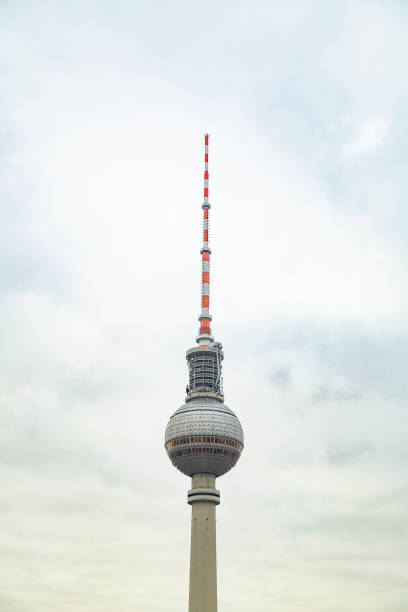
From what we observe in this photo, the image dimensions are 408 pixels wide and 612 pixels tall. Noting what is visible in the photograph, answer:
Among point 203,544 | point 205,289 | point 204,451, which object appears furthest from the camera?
point 205,289

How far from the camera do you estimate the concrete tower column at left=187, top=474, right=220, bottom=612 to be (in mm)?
144250

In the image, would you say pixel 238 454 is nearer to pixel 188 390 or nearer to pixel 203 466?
pixel 203 466

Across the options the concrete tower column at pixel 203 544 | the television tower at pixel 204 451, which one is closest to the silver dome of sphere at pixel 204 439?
the television tower at pixel 204 451

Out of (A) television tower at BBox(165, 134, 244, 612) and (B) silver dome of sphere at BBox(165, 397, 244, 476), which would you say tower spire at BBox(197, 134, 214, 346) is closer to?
(A) television tower at BBox(165, 134, 244, 612)

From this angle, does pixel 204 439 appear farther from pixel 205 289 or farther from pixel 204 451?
pixel 205 289

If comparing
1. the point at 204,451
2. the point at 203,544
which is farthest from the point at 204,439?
the point at 203,544

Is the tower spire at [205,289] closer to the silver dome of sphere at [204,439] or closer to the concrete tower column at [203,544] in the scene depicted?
the silver dome of sphere at [204,439]

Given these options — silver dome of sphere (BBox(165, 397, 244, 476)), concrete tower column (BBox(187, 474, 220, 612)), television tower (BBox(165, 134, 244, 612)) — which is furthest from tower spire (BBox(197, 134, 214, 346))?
concrete tower column (BBox(187, 474, 220, 612))

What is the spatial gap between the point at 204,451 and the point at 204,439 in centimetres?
273

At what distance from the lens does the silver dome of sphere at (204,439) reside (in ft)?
502

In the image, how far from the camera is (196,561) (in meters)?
147

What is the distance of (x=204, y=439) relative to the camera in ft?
501

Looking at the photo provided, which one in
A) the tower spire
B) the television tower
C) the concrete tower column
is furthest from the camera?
the tower spire

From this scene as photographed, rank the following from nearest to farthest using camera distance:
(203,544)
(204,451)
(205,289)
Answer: (203,544), (204,451), (205,289)
